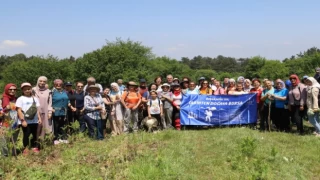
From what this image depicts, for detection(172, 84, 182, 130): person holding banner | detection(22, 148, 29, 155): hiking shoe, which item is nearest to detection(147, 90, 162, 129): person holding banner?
detection(172, 84, 182, 130): person holding banner

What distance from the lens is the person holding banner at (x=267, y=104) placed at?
9.50 metres

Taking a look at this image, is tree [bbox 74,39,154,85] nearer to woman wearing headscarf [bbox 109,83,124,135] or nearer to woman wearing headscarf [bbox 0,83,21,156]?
woman wearing headscarf [bbox 109,83,124,135]

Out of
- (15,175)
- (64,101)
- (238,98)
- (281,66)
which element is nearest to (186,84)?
(238,98)

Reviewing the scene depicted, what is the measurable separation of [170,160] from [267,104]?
17.0 feet

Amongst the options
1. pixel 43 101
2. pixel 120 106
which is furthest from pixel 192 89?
pixel 43 101

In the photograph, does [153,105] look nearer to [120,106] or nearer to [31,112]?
[120,106]

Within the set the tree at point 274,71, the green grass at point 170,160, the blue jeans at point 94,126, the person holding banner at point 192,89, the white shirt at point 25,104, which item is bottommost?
the green grass at point 170,160

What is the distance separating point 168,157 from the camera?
6.06 metres

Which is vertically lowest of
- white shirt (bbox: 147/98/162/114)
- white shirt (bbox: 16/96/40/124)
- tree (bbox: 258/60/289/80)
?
white shirt (bbox: 147/98/162/114)

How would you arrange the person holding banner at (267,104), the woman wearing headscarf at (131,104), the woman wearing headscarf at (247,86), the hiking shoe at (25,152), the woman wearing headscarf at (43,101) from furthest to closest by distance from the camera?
1. the woman wearing headscarf at (247,86)
2. the person holding banner at (267,104)
3. the woman wearing headscarf at (131,104)
4. the woman wearing headscarf at (43,101)
5. the hiking shoe at (25,152)

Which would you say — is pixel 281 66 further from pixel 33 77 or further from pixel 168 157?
pixel 168 157

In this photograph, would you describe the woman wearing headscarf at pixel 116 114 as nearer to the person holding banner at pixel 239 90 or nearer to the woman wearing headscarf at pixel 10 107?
the woman wearing headscarf at pixel 10 107

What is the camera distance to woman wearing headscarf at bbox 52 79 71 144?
8.30m

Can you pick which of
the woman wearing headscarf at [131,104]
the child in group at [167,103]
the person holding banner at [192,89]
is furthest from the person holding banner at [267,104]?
the woman wearing headscarf at [131,104]
